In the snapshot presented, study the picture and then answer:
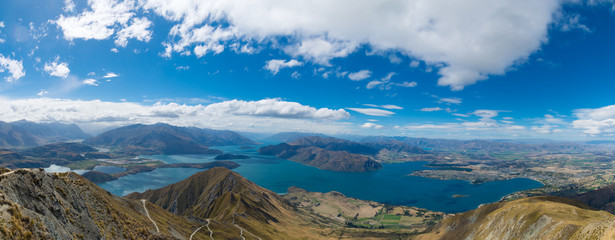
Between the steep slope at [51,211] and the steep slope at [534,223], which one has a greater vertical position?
the steep slope at [51,211]

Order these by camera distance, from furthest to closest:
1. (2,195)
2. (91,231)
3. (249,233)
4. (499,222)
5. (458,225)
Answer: (458,225) < (249,233) < (499,222) < (91,231) < (2,195)

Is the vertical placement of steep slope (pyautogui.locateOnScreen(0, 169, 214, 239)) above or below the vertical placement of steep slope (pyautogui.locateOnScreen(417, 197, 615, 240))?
above

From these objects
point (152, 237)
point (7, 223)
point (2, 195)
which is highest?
point (2, 195)

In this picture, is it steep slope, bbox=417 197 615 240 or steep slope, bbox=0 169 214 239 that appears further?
steep slope, bbox=417 197 615 240

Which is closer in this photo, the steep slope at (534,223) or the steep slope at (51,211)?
the steep slope at (51,211)

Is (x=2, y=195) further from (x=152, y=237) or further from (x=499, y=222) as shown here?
(x=499, y=222)

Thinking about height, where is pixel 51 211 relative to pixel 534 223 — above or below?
Result: above

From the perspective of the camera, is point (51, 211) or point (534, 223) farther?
point (534, 223)

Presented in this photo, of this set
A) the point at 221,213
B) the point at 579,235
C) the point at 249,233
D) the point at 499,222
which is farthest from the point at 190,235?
the point at 499,222
